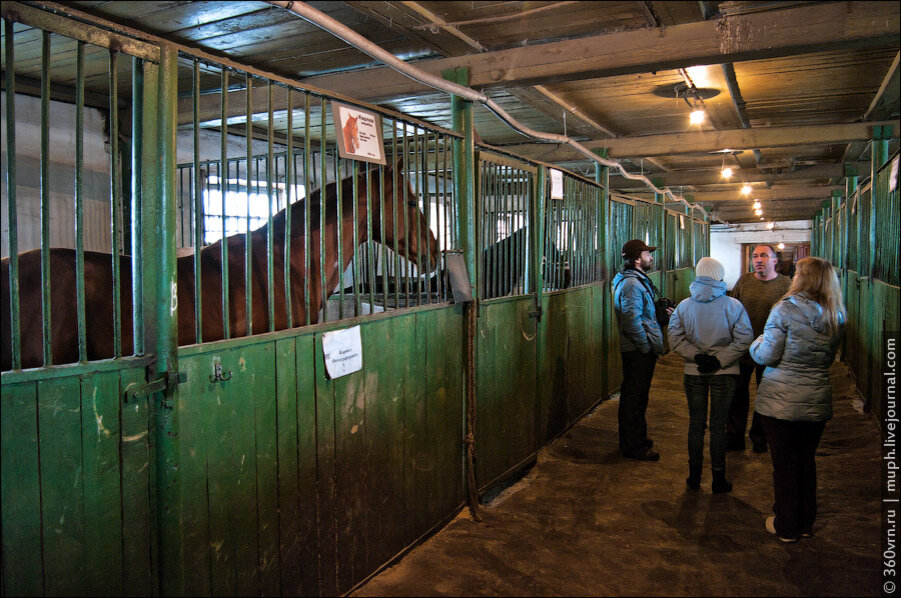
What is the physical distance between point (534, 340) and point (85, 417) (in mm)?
3396

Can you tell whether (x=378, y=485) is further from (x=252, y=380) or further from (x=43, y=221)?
(x=43, y=221)

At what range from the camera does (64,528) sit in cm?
166

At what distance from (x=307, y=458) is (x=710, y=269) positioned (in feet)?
9.38

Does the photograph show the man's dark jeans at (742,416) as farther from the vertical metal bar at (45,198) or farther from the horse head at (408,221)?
the vertical metal bar at (45,198)

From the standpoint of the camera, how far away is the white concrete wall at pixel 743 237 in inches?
977

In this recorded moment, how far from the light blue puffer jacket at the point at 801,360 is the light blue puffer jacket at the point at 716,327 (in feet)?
2.07

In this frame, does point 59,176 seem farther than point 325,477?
Yes

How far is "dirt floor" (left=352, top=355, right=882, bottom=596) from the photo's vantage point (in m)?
2.89

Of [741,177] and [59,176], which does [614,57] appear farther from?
[741,177]

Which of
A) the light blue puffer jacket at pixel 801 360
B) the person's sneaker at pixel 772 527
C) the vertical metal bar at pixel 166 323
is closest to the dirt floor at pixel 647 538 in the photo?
the person's sneaker at pixel 772 527

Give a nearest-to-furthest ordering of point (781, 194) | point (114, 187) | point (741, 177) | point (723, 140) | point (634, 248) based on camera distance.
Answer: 1. point (114, 187)
2. point (634, 248)
3. point (723, 140)
4. point (741, 177)
5. point (781, 194)

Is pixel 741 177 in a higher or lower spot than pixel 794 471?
higher

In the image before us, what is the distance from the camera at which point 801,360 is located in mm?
3197

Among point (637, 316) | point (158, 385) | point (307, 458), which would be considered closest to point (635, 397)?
point (637, 316)
